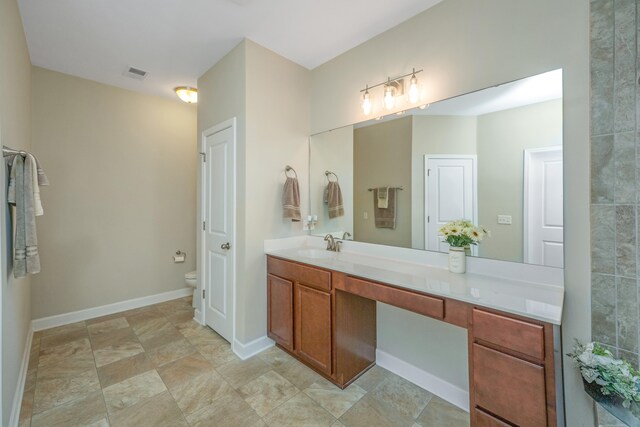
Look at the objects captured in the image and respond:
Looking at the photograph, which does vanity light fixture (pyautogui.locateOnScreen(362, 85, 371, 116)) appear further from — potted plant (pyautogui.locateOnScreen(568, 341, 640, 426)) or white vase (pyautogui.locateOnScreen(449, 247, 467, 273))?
potted plant (pyautogui.locateOnScreen(568, 341, 640, 426))

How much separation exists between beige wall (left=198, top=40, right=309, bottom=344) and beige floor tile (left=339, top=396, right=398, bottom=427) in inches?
41.7

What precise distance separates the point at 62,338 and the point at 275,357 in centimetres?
213

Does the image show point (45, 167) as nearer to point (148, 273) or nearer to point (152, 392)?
point (148, 273)

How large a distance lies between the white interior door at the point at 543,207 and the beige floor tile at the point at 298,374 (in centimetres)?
165

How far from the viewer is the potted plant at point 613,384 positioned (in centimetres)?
106

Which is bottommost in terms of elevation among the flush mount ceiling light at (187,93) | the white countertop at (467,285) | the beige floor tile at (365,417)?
the beige floor tile at (365,417)

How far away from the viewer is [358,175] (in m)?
2.48

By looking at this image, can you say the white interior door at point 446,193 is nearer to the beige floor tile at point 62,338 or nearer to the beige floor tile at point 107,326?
the beige floor tile at point 107,326

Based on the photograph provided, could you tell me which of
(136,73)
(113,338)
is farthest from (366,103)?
(113,338)

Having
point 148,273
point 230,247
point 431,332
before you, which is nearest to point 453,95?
point 431,332

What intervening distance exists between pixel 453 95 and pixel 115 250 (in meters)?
3.87

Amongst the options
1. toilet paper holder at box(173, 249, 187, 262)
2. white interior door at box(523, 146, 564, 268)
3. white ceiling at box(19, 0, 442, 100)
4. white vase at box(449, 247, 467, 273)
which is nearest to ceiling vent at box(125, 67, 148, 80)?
white ceiling at box(19, 0, 442, 100)

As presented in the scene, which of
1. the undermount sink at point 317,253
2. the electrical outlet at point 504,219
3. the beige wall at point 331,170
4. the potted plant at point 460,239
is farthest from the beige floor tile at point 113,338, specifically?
the electrical outlet at point 504,219

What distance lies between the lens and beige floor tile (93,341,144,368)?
2.28 m
